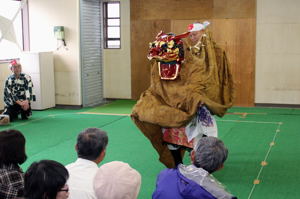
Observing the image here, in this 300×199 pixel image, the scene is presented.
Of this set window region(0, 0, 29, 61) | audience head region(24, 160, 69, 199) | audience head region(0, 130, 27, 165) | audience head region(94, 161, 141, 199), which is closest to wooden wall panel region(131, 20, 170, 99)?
window region(0, 0, 29, 61)

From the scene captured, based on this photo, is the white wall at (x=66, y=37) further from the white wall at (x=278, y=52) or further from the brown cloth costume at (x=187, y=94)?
the brown cloth costume at (x=187, y=94)

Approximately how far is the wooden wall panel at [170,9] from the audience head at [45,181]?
27.2 ft

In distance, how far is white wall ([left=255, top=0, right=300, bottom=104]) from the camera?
943cm

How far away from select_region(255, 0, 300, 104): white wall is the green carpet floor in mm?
460

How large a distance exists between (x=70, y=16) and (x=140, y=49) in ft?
5.93

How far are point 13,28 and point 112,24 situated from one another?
2324 millimetres

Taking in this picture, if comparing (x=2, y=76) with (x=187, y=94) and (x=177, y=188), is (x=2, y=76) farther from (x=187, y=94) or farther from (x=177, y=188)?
(x=177, y=188)

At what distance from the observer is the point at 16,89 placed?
8609 millimetres

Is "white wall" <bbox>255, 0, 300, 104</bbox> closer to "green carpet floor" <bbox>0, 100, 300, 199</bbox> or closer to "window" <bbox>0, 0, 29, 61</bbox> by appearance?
"green carpet floor" <bbox>0, 100, 300, 199</bbox>

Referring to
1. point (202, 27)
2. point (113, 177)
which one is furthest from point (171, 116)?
point (113, 177)

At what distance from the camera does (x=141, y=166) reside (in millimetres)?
5516

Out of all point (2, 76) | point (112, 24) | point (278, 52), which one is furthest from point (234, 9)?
point (2, 76)

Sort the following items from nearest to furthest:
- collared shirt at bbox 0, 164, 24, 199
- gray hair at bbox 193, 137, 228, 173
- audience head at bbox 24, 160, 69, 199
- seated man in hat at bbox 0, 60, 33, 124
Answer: audience head at bbox 24, 160, 69, 199
collared shirt at bbox 0, 164, 24, 199
gray hair at bbox 193, 137, 228, 173
seated man in hat at bbox 0, 60, 33, 124

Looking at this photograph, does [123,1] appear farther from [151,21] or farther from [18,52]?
[18,52]
